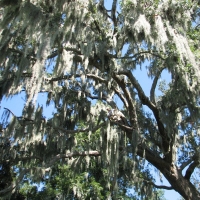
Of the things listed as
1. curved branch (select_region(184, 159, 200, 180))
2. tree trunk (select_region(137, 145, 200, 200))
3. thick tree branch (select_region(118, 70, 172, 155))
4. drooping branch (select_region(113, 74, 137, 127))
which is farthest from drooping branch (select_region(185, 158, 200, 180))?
drooping branch (select_region(113, 74, 137, 127))

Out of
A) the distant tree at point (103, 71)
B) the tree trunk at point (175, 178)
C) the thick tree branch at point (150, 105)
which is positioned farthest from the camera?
the thick tree branch at point (150, 105)

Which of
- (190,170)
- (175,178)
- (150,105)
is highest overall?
(150,105)

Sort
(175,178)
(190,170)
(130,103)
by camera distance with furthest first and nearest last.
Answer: (130,103) → (190,170) → (175,178)

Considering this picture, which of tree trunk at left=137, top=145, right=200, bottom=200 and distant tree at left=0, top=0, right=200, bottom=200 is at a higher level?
distant tree at left=0, top=0, right=200, bottom=200

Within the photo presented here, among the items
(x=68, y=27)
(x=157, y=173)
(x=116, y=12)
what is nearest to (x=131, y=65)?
(x=116, y=12)

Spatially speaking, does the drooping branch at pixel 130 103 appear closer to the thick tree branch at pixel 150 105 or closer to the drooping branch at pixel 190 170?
the thick tree branch at pixel 150 105

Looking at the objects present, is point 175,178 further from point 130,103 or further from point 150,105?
point 130,103

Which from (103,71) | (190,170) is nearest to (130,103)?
(103,71)

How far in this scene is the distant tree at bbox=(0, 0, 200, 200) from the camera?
16.9ft

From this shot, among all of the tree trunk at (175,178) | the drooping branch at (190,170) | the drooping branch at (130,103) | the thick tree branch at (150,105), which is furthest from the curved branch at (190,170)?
the drooping branch at (130,103)

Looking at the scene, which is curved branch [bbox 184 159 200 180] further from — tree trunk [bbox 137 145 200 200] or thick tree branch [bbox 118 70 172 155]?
thick tree branch [bbox 118 70 172 155]

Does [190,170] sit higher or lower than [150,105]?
lower

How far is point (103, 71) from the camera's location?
584 centimetres

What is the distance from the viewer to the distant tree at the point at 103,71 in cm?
514
